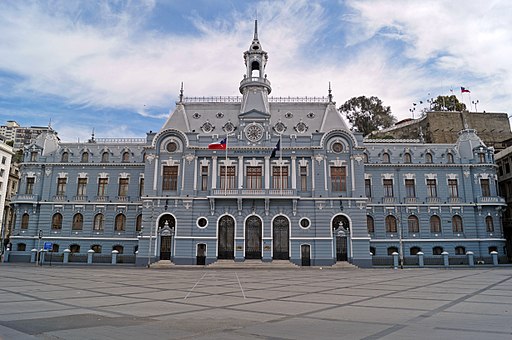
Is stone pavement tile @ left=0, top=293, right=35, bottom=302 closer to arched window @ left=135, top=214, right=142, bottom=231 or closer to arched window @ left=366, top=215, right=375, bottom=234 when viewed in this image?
arched window @ left=135, top=214, right=142, bottom=231

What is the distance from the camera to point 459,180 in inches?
2057

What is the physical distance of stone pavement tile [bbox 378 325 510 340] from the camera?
33.1 ft

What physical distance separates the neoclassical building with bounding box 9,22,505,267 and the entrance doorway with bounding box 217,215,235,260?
0.37ft

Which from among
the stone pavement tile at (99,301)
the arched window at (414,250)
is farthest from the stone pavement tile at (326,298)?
the arched window at (414,250)

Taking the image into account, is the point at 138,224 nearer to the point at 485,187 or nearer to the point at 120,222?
the point at 120,222

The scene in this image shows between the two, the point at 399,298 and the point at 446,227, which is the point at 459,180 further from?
the point at 399,298

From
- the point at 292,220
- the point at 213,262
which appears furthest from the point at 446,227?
the point at 213,262

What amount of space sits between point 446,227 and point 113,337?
4897 centimetres

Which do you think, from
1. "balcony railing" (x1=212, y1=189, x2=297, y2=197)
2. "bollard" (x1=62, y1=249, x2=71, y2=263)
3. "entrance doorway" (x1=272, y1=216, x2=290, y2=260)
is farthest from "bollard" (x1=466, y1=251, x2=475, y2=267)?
"bollard" (x1=62, y1=249, x2=71, y2=263)

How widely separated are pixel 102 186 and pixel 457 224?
4584cm

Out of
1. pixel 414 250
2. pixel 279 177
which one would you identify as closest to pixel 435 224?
pixel 414 250

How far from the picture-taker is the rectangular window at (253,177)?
47250mm

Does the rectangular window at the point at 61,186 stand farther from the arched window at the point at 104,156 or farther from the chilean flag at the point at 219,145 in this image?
the chilean flag at the point at 219,145

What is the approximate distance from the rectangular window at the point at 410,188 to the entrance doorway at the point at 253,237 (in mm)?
20364
